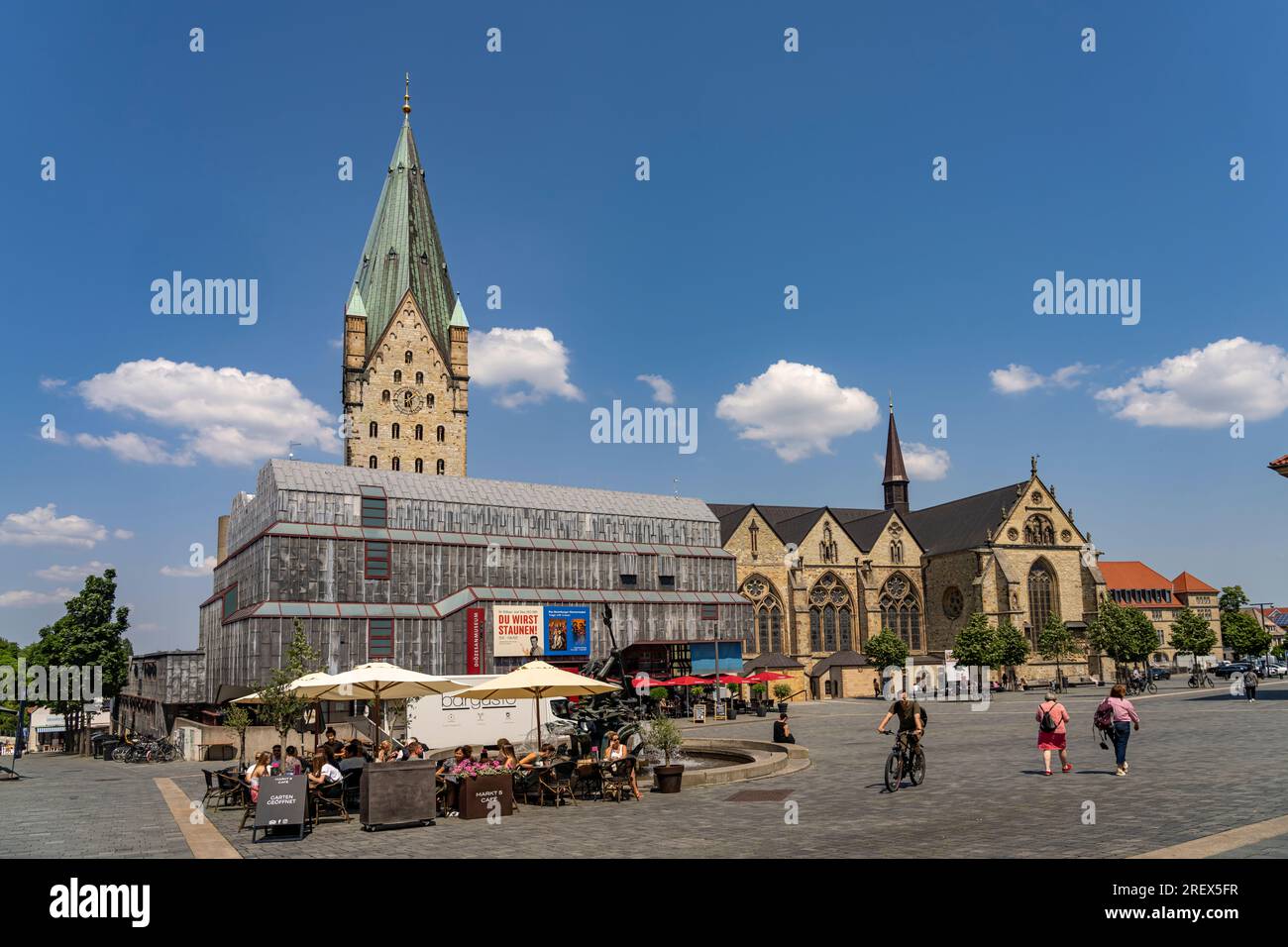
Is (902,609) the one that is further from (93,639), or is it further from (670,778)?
(670,778)

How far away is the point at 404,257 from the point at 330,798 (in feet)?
280

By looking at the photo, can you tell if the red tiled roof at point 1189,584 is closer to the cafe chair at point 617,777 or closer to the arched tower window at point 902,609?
the arched tower window at point 902,609

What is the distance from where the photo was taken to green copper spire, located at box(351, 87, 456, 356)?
93062 millimetres

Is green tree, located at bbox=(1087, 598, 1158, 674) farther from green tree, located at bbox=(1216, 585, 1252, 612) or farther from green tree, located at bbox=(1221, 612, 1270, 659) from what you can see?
green tree, located at bbox=(1216, 585, 1252, 612)

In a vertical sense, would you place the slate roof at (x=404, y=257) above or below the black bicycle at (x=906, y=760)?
above

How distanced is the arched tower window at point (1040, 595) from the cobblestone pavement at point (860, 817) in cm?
6259

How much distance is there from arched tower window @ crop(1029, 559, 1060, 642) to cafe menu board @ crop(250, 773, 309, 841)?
80791 mm

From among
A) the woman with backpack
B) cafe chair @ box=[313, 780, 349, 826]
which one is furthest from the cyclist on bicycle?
cafe chair @ box=[313, 780, 349, 826]

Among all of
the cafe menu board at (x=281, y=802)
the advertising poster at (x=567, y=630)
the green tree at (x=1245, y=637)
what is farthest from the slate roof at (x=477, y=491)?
the green tree at (x=1245, y=637)

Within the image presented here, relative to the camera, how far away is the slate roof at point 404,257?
93125mm

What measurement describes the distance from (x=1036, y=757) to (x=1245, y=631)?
119 m
